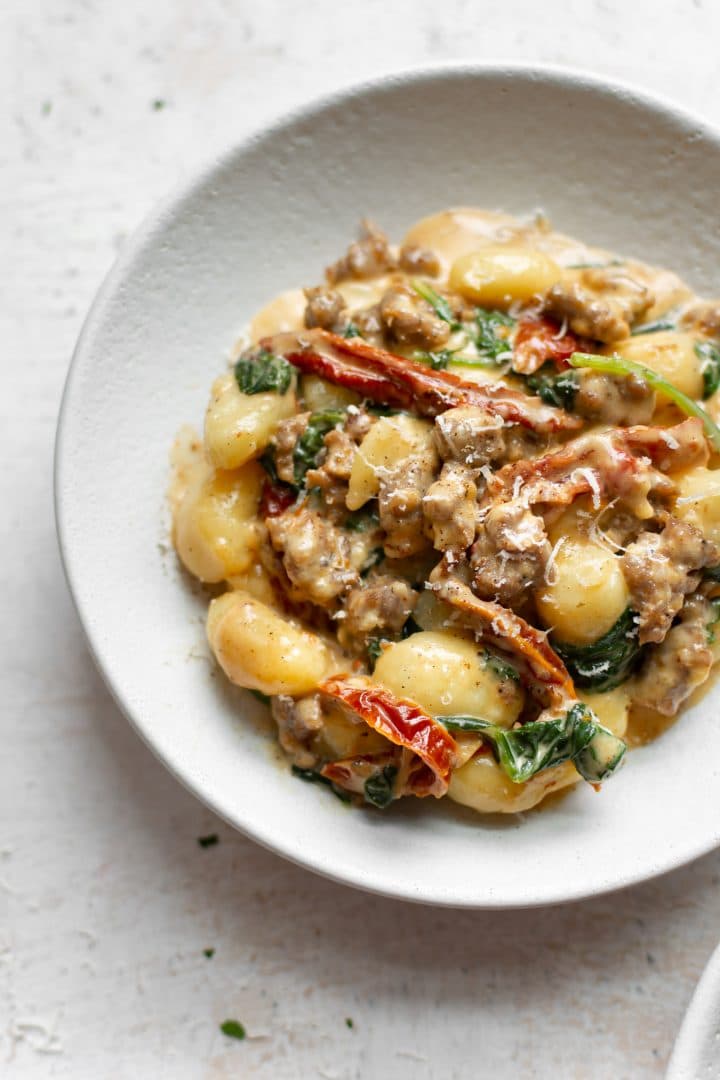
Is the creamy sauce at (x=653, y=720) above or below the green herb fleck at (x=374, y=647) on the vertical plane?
below

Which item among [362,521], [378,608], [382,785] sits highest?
[362,521]

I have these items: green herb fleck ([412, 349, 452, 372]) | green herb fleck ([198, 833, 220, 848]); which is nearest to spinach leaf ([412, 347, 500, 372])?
green herb fleck ([412, 349, 452, 372])

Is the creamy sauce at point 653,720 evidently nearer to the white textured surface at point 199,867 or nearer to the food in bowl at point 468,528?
the food in bowl at point 468,528

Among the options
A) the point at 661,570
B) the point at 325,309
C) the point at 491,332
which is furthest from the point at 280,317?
the point at 661,570

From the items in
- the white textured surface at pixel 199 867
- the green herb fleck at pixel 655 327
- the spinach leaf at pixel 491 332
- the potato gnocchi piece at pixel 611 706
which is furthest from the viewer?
the white textured surface at pixel 199 867

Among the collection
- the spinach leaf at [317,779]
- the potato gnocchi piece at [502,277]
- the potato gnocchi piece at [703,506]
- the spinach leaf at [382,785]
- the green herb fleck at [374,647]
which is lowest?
the spinach leaf at [317,779]

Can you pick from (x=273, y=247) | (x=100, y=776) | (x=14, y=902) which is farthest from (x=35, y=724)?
(x=273, y=247)

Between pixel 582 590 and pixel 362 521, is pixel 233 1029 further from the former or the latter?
pixel 582 590

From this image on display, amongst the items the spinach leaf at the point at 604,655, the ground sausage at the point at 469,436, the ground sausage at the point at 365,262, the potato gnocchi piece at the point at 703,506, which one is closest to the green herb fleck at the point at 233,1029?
the spinach leaf at the point at 604,655
